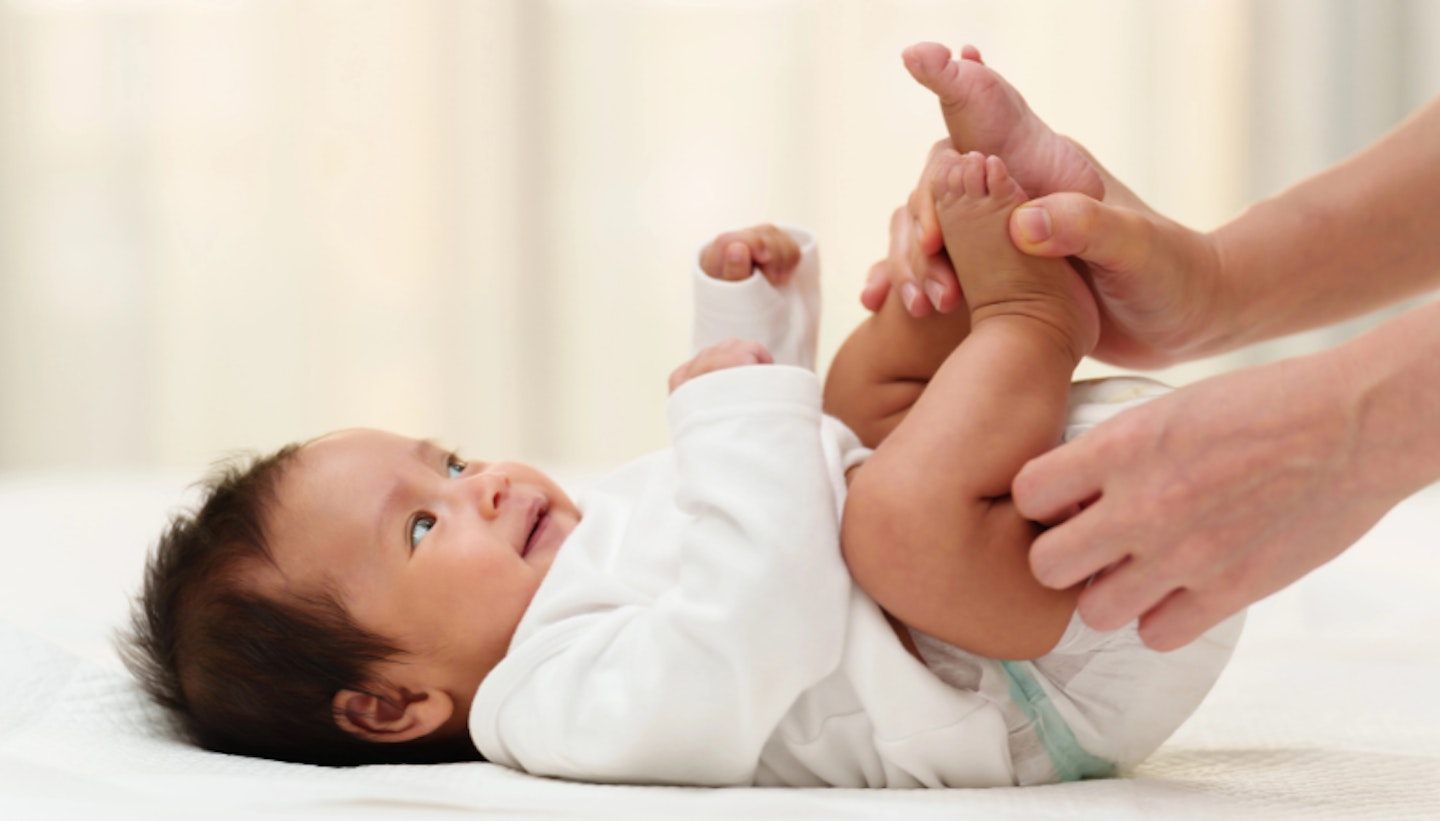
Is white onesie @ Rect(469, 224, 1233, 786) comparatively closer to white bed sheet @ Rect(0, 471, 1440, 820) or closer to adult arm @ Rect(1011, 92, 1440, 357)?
white bed sheet @ Rect(0, 471, 1440, 820)

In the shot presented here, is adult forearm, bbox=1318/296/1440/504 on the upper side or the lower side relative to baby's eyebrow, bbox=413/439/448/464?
upper

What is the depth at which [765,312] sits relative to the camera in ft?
4.30

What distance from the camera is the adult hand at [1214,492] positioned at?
0.79 metres

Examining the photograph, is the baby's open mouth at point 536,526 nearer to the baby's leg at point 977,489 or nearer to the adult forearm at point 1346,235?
the baby's leg at point 977,489

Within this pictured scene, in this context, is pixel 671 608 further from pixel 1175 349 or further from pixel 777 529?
pixel 1175 349

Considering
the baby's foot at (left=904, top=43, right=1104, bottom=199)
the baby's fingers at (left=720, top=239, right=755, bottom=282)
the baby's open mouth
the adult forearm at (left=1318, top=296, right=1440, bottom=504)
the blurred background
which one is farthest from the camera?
the blurred background

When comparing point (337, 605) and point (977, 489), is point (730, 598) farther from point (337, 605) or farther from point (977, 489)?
point (337, 605)

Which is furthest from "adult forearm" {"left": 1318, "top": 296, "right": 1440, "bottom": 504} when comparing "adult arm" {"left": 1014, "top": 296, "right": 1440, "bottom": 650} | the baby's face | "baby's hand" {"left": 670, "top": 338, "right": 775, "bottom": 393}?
the baby's face

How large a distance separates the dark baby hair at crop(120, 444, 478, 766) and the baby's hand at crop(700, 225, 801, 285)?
45 cm

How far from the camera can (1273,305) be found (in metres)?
1.19

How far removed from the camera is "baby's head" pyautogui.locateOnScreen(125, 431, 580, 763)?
101 cm

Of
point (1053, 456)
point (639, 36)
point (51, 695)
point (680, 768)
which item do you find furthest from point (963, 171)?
point (639, 36)

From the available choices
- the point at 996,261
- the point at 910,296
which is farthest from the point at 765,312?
the point at 996,261

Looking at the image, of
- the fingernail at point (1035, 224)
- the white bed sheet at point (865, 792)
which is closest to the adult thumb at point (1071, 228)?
the fingernail at point (1035, 224)
